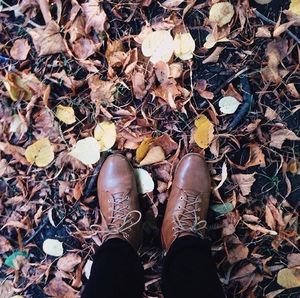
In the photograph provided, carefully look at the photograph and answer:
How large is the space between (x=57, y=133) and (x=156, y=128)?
305mm

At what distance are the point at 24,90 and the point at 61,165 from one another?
10.2 inches

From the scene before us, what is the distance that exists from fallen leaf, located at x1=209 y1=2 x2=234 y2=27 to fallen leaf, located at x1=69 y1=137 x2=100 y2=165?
52 centimetres

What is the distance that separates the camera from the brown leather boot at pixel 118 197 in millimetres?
1535

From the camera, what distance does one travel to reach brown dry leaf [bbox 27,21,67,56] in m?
1.58

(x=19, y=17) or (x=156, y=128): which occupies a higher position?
(x=19, y=17)

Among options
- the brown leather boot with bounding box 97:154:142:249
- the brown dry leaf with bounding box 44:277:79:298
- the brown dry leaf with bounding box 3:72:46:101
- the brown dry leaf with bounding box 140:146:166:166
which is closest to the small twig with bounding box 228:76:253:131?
the brown dry leaf with bounding box 140:146:166:166

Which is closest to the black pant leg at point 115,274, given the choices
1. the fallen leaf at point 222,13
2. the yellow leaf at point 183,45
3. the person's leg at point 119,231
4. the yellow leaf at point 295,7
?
the person's leg at point 119,231

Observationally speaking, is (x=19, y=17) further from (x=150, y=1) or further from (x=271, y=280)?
(x=271, y=280)

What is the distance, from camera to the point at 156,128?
156 cm

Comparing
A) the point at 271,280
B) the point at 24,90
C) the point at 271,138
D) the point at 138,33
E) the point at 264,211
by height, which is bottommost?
the point at 271,280

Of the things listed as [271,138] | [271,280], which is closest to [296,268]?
[271,280]

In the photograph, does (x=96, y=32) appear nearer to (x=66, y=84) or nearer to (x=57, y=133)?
(x=66, y=84)

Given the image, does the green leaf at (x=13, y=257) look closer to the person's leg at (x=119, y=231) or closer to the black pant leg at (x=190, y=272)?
the person's leg at (x=119, y=231)

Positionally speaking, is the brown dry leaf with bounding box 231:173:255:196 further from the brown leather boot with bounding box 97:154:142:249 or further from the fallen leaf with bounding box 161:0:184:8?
the fallen leaf with bounding box 161:0:184:8
